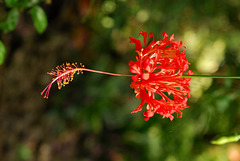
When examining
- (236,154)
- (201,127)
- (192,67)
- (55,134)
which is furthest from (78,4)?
(236,154)

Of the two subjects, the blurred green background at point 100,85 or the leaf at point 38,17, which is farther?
the blurred green background at point 100,85

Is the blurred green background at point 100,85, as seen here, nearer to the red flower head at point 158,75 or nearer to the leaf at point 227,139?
the leaf at point 227,139

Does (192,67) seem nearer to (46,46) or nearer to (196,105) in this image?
(196,105)

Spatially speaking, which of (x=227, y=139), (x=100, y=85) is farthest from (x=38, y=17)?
(x=100, y=85)

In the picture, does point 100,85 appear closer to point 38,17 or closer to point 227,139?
point 38,17

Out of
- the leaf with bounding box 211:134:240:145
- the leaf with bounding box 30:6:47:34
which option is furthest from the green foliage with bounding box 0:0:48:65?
the leaf with bounding box 211:134:240:145

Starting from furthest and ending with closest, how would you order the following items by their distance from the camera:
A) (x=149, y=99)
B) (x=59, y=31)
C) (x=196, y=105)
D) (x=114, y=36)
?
(x=114, y=36) < (x=59, y=31) < (x=196, y=105) < (x=149, y=99)

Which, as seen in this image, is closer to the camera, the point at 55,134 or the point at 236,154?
the point at 236,154

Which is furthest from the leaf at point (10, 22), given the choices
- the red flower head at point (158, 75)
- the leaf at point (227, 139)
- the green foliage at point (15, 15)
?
the leaf at point (227, 139)
